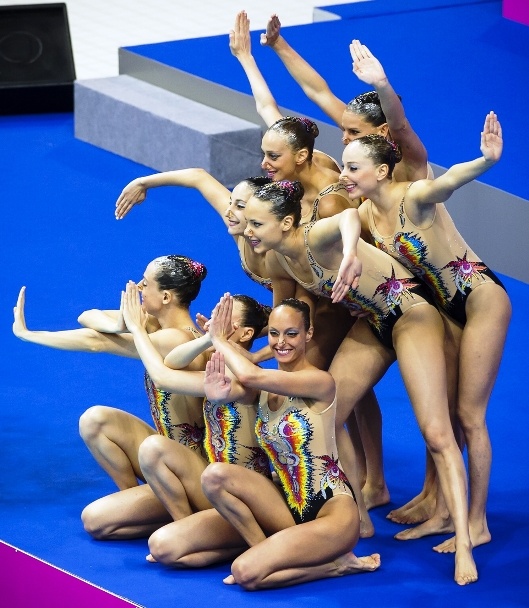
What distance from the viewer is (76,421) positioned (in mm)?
6105

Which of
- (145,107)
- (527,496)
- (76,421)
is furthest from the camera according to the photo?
(145,107)

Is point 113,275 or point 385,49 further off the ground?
point 385,49

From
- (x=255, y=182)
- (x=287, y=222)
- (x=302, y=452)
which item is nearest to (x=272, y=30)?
(x=255, y=182)

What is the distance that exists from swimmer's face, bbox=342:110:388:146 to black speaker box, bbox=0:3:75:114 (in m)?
5.67

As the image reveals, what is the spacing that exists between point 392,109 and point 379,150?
0.16 metres

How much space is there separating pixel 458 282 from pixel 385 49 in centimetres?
503

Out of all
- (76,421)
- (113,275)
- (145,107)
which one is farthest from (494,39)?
(76,421)

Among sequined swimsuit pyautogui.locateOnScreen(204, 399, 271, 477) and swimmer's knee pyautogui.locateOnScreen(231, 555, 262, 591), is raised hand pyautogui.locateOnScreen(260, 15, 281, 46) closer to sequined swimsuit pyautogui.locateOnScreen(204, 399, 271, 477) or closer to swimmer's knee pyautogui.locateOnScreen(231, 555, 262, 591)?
sequined swimsuit pyautogui.locateOnScreen(204, 399, 271, 477)

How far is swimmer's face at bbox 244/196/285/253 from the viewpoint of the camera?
4.69m

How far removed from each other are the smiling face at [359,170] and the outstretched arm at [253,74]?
2.44 feet

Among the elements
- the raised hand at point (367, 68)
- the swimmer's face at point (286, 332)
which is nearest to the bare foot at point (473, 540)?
the swimmer's face at point (286, 332)

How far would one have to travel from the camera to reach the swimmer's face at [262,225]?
4.69 metres

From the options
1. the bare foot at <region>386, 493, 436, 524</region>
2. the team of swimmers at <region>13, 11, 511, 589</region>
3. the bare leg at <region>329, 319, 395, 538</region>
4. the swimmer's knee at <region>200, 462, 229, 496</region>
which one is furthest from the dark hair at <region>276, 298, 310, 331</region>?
the bare foot at <region>386, 493, 436, 524</region>

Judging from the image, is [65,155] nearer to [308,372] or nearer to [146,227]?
[146,227]
